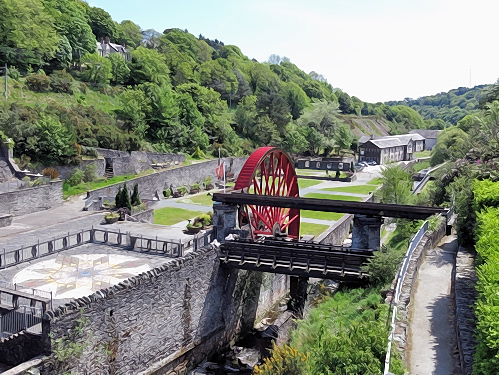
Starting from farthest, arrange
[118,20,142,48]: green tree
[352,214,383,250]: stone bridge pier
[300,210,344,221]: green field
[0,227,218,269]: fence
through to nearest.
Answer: [118,20,142,48]: green tree
[300,210,344,221]: green field
[352,214,383,250]: stone bridge pier
[0,227,218,269]: fence

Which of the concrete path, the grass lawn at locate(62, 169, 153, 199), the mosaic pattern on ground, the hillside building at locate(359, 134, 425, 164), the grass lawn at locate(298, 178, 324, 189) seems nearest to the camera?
the concrete path

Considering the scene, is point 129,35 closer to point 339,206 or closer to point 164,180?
point 164,180

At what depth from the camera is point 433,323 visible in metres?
11.0

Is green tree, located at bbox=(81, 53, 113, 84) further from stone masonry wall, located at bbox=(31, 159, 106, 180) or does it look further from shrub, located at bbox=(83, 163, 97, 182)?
shrub, located at bbox=(83, 163, 97, 182)

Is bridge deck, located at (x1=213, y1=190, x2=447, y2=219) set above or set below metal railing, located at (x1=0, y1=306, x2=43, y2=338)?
above

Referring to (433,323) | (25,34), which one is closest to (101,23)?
(25,34)

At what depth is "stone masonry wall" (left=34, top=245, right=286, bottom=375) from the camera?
45.6ft

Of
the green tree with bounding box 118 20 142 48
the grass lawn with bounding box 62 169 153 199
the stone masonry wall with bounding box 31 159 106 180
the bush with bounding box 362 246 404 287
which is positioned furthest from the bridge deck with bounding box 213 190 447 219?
the green tree with bounding box 118 20 142 48

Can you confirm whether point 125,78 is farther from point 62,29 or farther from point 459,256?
point 459,256

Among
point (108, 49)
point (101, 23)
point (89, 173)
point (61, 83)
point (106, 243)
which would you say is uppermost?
point (101, 23)

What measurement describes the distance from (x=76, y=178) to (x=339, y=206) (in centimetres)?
2378

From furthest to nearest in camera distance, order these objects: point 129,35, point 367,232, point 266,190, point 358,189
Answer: point 129,35 → point 358,189 → point 266,190 → point 367,232

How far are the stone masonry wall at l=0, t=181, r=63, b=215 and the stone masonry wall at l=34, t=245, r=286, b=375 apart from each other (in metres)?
15.8

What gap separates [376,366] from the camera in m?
8.88
